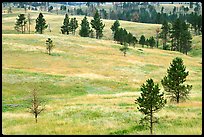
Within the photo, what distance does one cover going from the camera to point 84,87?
54125 mm

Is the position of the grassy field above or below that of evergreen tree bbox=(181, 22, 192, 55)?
below

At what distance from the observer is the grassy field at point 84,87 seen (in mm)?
27125

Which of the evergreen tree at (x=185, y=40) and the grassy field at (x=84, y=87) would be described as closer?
the grassy field at (x=84, y=87)

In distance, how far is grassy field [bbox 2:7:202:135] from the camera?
27.1 meters

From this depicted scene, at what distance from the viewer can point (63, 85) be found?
53.9 metres

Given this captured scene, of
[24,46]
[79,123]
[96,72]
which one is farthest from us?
[24,46]

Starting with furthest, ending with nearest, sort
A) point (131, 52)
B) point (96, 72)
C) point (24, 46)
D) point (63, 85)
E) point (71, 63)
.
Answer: point (131, 52) → point (24, 46) → point (71, 63) → point (96, 72) → point (63, 85)

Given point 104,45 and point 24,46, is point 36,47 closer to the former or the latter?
point 24,46

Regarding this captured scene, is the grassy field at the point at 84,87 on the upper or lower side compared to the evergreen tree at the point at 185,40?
lower

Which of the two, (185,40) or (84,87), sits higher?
(185,40)

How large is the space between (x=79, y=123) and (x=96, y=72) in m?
38.8

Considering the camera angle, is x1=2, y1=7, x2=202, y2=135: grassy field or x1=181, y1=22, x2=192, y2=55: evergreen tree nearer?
x1=2, y1=7, x2=202, y2=135: grassy field

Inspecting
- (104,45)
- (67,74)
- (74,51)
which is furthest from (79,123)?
(104,45)

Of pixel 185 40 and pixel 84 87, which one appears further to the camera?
pixel 185 40
